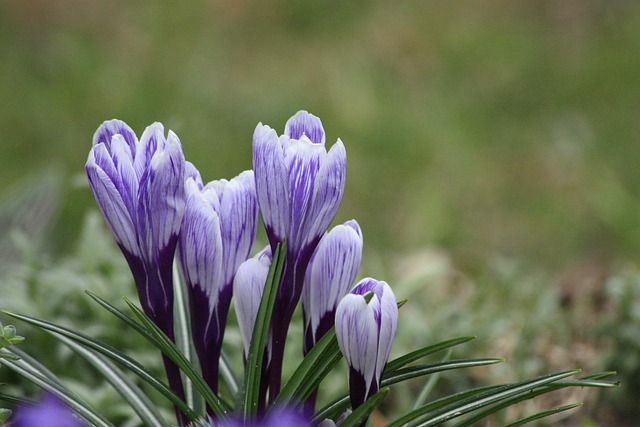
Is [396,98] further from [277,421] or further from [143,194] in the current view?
[277,421]

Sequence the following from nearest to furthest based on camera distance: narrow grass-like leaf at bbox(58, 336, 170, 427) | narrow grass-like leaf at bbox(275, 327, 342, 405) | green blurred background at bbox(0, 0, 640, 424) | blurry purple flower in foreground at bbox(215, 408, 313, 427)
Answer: blurry purple flower in foreground at bbox(215, 408, 313, 427) < narrow grass-like leaf at bbox(275, 327, 342, 405) < narrow grass-like leaf at bbox(58, 336, 170, 427) < green blurred background at bbox(0, 0, 640, 424)

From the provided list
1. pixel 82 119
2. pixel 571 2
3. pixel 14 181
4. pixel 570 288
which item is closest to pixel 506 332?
pixel 570 288

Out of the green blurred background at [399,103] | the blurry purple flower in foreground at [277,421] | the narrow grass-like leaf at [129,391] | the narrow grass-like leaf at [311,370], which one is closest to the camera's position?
the blurry purple flower in foreground at [277,421]

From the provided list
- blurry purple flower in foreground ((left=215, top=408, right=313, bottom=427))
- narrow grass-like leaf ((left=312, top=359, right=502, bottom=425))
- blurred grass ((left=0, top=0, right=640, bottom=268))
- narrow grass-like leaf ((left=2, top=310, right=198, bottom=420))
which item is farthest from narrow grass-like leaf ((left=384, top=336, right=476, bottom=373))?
blurred grass ((left=0, top=0, right=640, bottom=268))

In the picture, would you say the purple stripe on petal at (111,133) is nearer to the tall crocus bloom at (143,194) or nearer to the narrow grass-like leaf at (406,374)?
the tall crocus bloom at (143,194)

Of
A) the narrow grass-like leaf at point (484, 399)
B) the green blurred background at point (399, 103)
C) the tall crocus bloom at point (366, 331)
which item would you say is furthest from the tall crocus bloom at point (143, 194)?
the green blurred background at point (399, 103)

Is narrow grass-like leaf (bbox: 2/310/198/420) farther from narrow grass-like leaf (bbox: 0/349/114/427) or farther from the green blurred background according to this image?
the green blurred background

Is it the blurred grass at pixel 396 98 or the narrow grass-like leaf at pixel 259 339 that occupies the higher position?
the blurred grass at pixel 396 98
